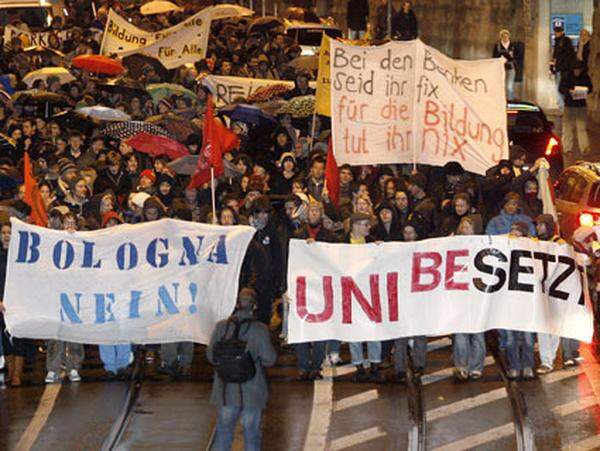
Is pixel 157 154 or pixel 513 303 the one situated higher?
pixel 157 154

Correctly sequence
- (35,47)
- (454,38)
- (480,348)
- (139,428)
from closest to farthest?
(139,428) < (480,348) < (35,47) < (454,38)

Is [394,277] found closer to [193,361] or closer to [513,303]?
[513,303]

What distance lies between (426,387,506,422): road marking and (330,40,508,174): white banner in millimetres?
4482

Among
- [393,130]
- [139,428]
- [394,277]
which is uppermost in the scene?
[393,130]

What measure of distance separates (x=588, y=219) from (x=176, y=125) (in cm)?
559

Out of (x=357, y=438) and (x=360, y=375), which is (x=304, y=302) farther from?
(x=357, y=438)

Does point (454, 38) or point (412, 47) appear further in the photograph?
point (454, 38)

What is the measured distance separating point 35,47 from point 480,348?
16.7m

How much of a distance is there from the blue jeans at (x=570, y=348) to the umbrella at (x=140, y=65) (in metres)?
12.6

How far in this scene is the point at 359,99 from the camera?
71.5 feet

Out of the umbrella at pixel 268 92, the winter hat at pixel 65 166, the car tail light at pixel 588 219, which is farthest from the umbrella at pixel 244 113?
the car tail light at pixel 588 219

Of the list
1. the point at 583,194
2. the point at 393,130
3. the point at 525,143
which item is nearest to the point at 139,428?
the point at 393,130

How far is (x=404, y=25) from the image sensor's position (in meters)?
37.7

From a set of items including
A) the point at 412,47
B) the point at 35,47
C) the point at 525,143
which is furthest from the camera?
the point at 35,47
